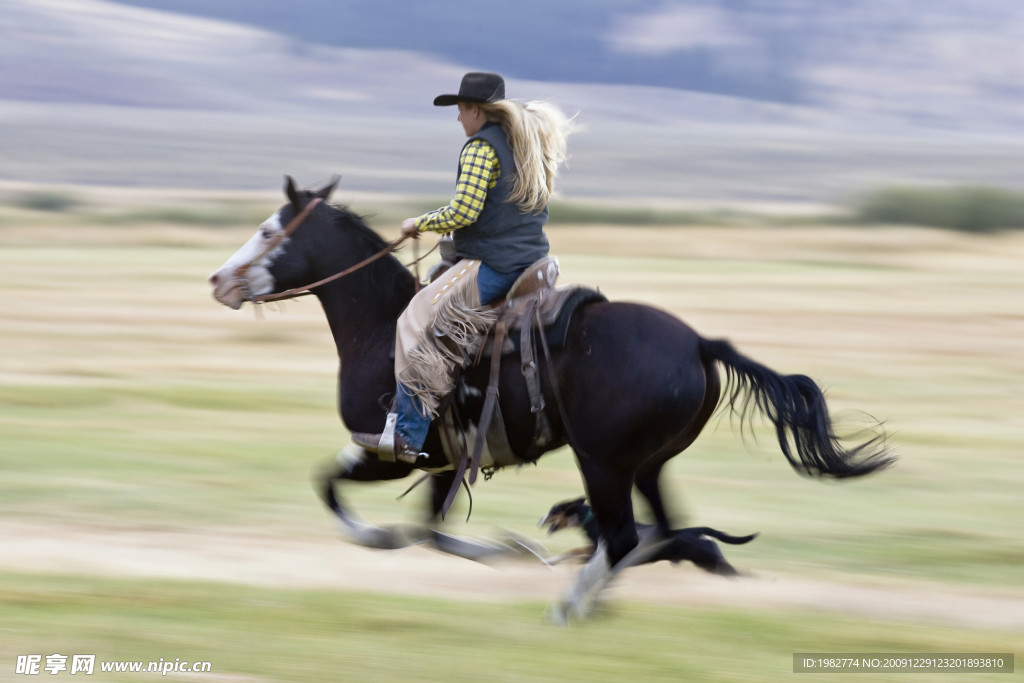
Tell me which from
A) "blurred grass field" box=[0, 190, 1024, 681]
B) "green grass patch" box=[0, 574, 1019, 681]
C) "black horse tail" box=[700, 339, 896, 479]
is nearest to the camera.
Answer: "green grass patch" box=[0, 574, 1019, 681]

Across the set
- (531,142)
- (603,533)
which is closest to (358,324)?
(531,142)

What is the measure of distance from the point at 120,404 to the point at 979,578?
6836 millimetres

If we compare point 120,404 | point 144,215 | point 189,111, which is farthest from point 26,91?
point 120,404

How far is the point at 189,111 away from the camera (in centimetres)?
9525

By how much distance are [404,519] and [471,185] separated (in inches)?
101

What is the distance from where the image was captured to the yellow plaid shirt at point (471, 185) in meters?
5.92

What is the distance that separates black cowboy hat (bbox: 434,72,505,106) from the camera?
5961mm

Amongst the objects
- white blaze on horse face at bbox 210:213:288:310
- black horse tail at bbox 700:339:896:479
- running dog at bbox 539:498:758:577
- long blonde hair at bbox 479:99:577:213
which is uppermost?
long blonde hair at bbox 479:99:577:213

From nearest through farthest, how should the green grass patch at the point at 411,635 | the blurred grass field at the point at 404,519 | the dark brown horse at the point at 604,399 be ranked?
the green grass patch at the point at 411,635 < the blurred grass field at the point at 404,519 < the dark brown horse at the point at 604,399

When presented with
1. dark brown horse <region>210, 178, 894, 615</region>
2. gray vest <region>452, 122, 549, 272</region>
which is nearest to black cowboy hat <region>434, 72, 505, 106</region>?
gray vest <region>452, 122, 549, 272</region>

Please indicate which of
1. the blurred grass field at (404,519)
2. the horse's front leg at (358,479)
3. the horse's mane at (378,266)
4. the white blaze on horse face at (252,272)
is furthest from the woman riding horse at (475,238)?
the blurred grass field at (404,519)

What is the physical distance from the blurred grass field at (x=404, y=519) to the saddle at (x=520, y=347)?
679mm

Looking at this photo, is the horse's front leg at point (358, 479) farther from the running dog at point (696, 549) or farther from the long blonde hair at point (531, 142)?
the long blonde hair at point (531, 142)

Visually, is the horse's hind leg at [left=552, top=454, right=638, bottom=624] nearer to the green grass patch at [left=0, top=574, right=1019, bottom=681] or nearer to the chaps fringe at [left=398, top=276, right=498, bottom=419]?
the green grass patch at [left=0, top=574, right=1019, bottom=681]
